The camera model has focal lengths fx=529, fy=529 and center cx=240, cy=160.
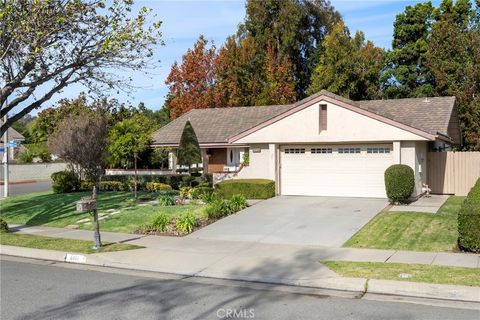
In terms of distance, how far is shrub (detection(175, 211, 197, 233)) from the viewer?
1452 centimetres

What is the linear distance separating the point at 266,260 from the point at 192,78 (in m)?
35.7

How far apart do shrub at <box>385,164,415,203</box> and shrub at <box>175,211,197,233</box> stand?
278 inches

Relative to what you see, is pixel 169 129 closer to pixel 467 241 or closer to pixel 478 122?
pixel 478 122

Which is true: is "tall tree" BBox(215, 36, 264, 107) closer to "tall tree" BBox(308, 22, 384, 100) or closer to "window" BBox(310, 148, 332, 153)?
"tall tree" BBox(308, 22, 384, 100)

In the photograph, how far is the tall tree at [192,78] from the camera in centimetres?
4503

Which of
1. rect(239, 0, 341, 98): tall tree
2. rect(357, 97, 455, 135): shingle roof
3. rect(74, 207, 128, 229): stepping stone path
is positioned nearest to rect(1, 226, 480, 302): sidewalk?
rect(74, 207, 128, 229): stepping stone path

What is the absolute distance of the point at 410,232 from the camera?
13.3 meters

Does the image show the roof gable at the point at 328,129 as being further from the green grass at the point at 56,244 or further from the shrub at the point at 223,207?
the green grass at the point at 56,244

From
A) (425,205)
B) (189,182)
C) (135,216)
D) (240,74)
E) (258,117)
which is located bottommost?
(135,216)

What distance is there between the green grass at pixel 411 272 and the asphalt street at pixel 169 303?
3.50ft

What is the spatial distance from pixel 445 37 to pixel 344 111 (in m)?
14.3

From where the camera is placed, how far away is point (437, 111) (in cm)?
2280

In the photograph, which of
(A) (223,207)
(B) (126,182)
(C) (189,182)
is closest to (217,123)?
(C) (189,182)

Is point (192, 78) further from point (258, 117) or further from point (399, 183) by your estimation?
point (399, 183)
